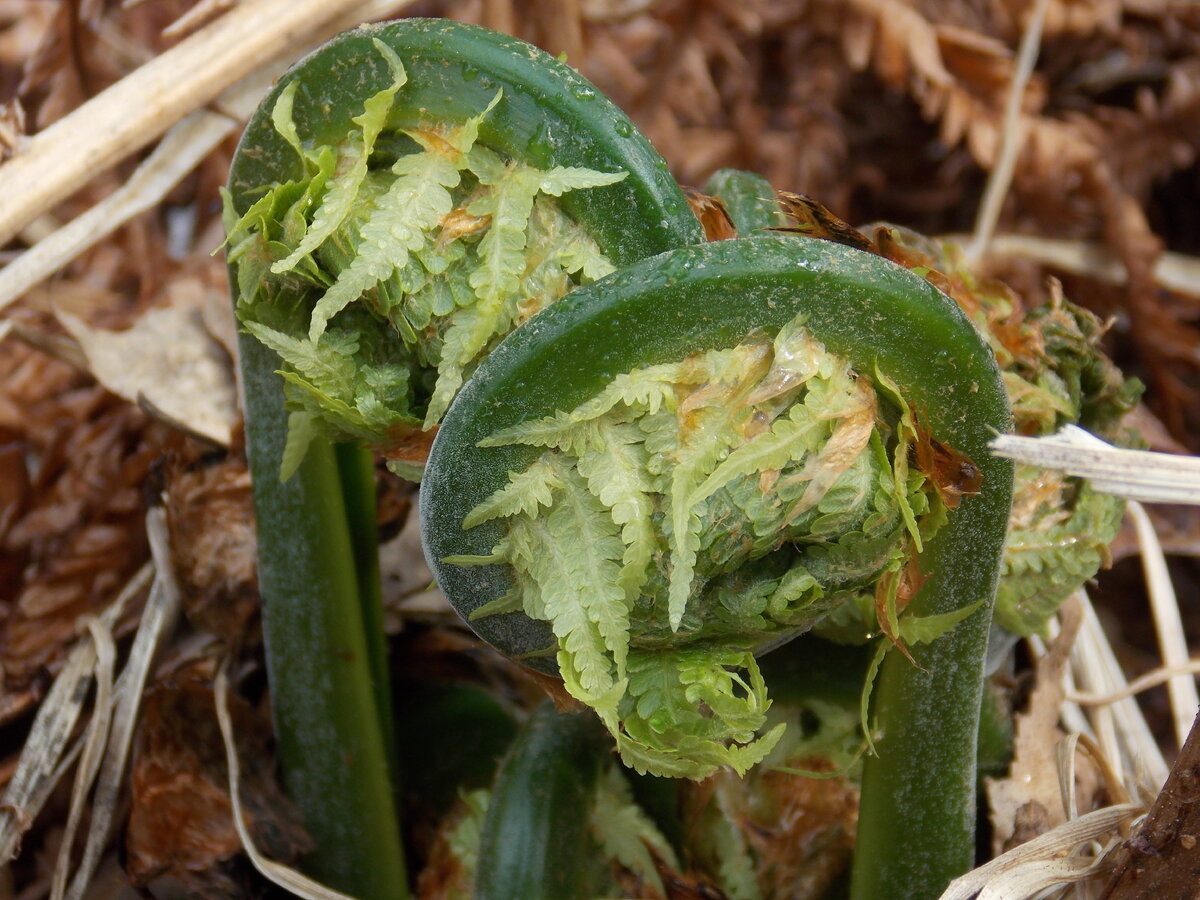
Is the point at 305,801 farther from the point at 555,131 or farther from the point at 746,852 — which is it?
the point at 555,131

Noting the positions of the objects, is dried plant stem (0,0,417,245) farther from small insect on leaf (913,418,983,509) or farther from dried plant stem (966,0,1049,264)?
dried plant stem (966,0,1049,264)

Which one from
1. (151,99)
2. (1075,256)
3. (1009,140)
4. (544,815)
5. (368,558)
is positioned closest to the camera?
(544,815)

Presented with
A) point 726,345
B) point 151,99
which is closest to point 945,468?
point 726,345

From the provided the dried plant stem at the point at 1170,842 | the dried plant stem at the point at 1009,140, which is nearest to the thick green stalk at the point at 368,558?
the dried plant stem at the point at 1170,842

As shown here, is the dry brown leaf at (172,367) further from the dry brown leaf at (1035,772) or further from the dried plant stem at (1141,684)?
the dried plant stem at (1141,684)

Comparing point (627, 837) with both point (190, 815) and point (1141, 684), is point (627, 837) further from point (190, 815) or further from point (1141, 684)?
point (1141, 684)

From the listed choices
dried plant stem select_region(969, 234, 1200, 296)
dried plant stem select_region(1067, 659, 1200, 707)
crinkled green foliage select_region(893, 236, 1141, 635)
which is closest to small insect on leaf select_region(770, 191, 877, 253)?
crinkled green foliage select_region(893, 236, 1141, 635)
